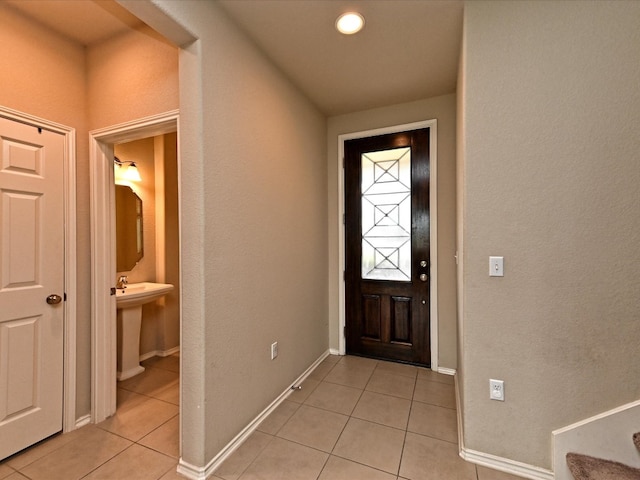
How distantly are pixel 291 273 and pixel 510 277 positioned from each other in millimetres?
1594

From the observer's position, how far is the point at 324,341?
318 centimetres

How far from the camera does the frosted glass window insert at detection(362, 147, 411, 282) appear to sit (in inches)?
116

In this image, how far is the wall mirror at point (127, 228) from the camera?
2.95 m

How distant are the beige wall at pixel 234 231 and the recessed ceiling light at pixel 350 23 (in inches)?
24.6

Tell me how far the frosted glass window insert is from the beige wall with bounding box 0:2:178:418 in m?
1.99

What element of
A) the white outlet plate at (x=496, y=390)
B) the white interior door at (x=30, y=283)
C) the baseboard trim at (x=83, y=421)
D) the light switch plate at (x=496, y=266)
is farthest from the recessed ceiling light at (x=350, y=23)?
the baseboard trim at (x=83, y=421)

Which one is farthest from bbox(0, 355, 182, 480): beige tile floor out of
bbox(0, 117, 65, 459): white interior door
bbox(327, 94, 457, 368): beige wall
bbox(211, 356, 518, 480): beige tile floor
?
bbox(327, 94, 457, 368): beige wall

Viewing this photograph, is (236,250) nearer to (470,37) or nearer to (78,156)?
(78,156)

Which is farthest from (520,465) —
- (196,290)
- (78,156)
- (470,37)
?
(78,156)

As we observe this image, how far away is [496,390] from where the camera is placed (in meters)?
1.62

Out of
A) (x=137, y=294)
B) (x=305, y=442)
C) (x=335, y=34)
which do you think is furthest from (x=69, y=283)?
(x=335, y=34)

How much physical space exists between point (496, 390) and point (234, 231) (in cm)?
180

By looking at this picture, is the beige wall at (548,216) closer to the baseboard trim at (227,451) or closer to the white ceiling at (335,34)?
the white ceiling at (335,34)

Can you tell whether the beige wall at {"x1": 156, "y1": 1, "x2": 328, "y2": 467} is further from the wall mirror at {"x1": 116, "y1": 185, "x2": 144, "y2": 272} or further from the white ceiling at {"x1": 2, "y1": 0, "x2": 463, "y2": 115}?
the wall mirror at {"x1": 116, "y1": 185, "x2": 144, "y2": 272}
